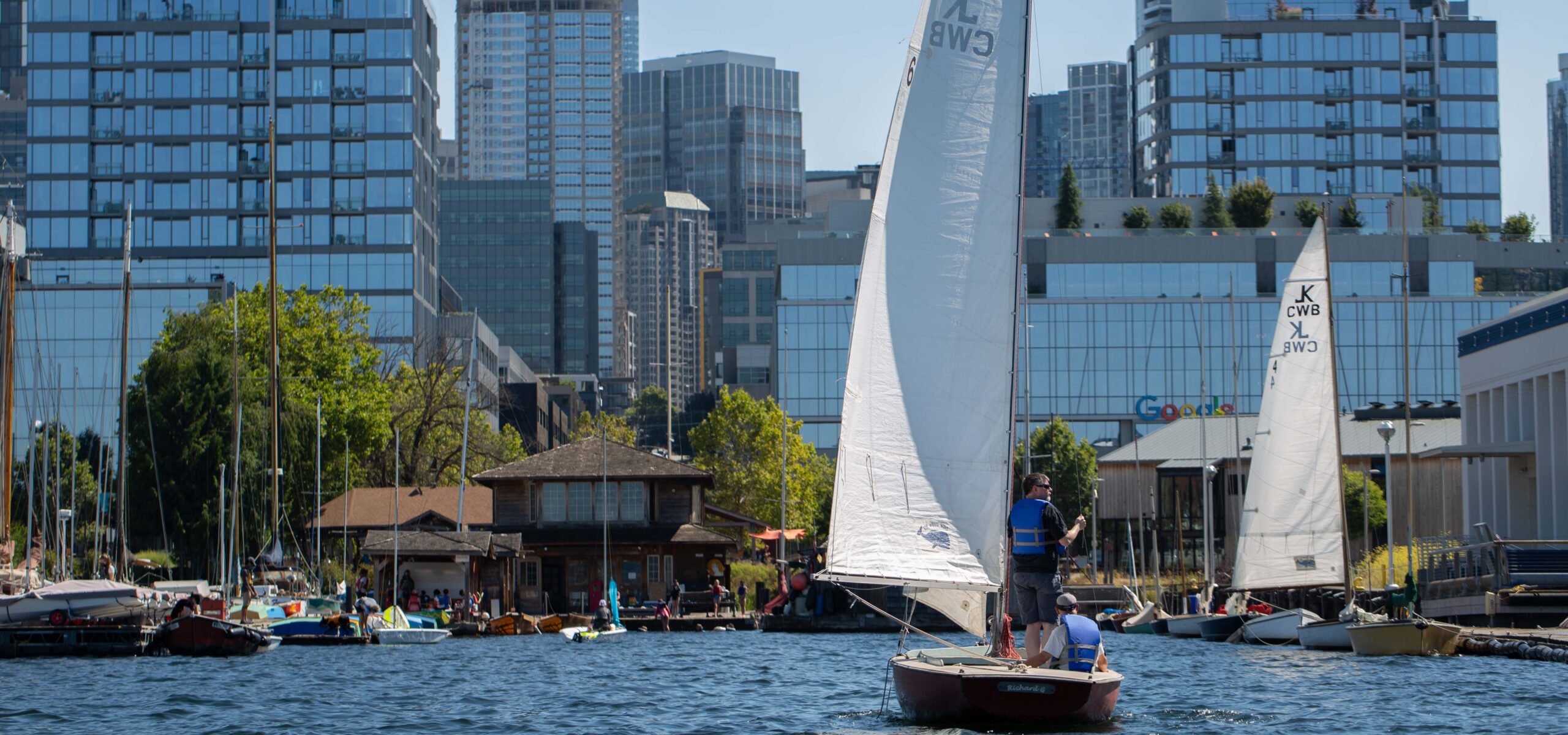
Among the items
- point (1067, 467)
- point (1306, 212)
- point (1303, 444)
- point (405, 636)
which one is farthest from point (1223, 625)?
point (1306, 212)

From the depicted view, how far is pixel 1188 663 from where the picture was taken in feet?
119

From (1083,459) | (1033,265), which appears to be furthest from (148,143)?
Answer: (1083,459)

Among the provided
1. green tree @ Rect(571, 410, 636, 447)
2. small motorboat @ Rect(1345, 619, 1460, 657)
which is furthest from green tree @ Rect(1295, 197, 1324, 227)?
small motorboat @ Rect(1345, 619, 1460, 657)

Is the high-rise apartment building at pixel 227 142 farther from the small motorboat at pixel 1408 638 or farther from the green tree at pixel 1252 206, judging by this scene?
the small motorboat at pixel 1408 638

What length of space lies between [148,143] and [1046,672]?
122 meters

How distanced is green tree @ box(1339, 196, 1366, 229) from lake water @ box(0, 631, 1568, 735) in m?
94.9

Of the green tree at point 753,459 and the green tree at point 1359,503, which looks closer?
the green tree at point 1359,503

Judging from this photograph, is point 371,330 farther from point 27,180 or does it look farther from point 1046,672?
point 1046,672

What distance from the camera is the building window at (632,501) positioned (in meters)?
68.4

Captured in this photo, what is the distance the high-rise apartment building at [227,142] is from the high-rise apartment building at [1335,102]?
75.2m

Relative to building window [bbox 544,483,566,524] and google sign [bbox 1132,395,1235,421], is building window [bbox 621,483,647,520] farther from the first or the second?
google sign [bbox 1132,395,1235,421]

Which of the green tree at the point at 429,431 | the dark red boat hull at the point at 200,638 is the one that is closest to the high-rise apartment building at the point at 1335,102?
the green tree at the point at 429,431

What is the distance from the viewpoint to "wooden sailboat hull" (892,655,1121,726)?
63.6 feet

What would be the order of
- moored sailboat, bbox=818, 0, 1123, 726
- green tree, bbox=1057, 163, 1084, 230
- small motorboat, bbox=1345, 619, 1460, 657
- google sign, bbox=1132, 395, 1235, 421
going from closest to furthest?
moored sailboat, bbox=818, 0, 1123, 726
small motorboat, bbox=1345, 619, 1460, 657
google sign, bbox=1132, 395, 1235, 421
green tree, bbox=1057, 163, 1084, 230
